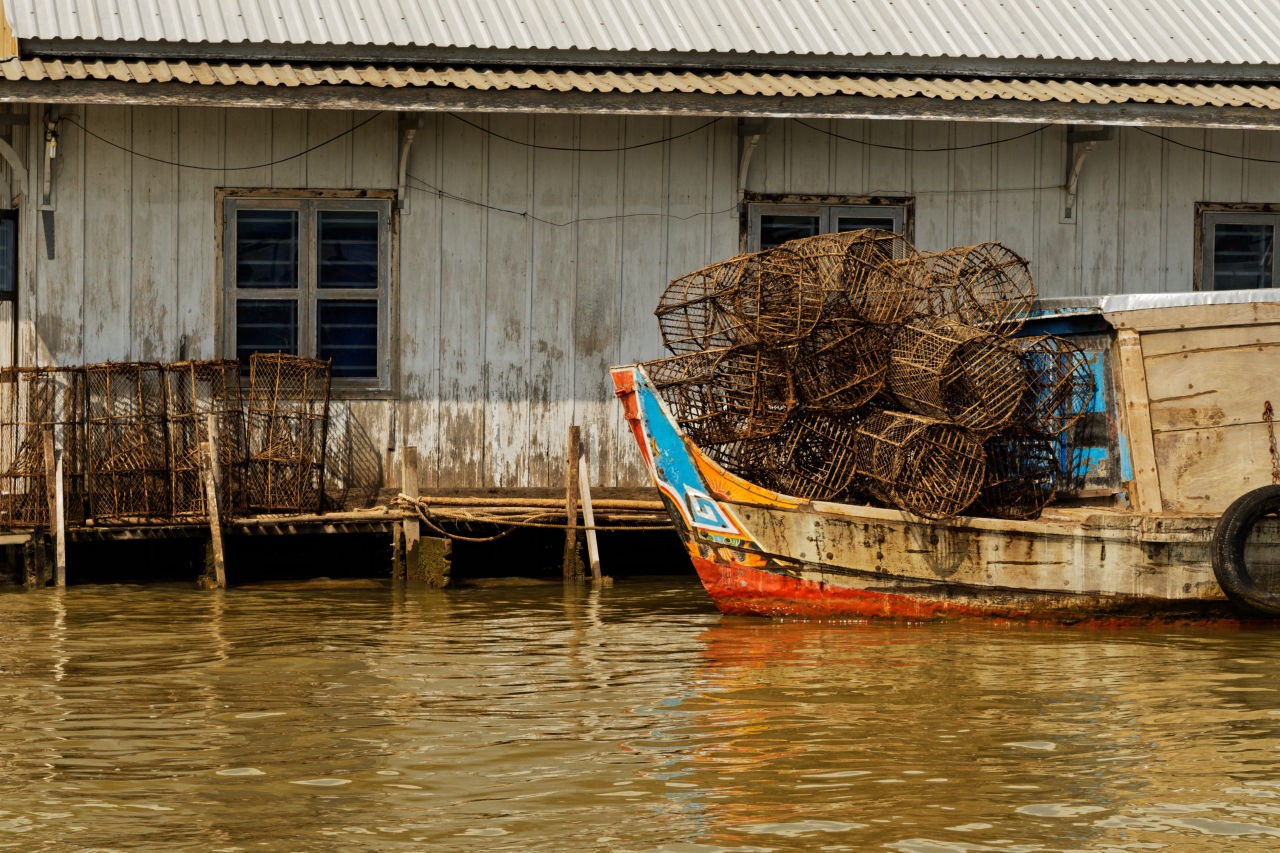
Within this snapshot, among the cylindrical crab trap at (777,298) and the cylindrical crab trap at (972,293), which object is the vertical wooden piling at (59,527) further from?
the cylindrical crab trap at (972,293)

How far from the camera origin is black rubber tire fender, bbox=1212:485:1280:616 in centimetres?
1123

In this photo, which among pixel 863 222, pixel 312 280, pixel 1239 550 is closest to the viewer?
pixel 1239 550

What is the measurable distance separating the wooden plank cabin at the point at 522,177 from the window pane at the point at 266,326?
0.8 inches

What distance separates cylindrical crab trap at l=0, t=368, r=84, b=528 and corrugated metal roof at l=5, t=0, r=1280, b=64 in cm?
252

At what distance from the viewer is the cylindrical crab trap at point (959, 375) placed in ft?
37.5

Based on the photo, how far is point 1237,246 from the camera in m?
15.5

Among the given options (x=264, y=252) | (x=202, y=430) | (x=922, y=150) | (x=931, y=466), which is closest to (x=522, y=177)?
(x=264, y=252)

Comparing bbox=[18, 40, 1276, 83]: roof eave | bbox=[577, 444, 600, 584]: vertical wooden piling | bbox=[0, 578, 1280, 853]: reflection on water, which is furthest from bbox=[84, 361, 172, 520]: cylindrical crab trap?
bbox=[577, 444, 600, 584]: vertical wooden piling

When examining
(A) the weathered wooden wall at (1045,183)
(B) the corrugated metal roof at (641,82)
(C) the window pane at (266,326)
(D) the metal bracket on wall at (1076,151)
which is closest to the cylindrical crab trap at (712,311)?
(B) the corrugated metal roof at (641,82)


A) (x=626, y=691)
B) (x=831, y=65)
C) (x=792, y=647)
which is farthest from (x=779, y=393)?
(x=831, y=65)

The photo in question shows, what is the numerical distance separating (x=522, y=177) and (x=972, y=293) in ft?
12.8

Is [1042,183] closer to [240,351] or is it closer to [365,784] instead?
[240,351]

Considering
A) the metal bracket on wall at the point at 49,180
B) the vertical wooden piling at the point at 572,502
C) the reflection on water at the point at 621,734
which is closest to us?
the reflection on water at the point at 621,734

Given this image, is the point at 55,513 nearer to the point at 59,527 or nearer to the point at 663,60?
the point at 59,527
